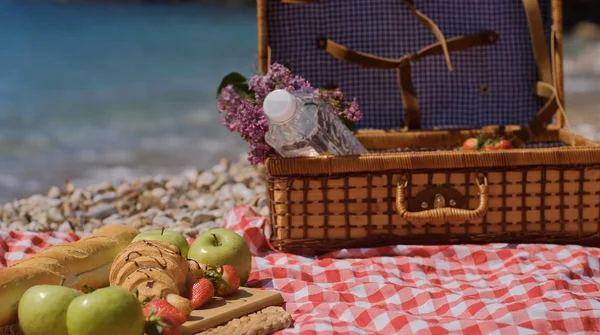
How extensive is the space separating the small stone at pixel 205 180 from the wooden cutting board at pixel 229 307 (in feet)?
6.08

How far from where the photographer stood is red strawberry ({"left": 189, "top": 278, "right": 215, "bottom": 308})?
157cm

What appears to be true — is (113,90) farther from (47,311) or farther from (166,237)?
(47,311)

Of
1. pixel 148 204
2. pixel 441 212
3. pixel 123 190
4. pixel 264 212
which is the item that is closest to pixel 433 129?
pixel 264 212

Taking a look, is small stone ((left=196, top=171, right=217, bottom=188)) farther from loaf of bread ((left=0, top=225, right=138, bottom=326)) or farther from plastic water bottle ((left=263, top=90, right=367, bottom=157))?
loaf of bread ((left=0, top=225, right=138, bottom=326))

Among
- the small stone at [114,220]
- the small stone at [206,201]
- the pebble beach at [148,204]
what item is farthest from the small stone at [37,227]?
the small stone at [206,201]

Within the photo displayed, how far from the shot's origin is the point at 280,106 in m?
1.82

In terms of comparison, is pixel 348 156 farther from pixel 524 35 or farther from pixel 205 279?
pixel 524 35

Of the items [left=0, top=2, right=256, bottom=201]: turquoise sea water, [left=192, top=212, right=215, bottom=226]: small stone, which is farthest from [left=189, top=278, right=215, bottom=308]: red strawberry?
[left=192, top=212, right=215, bottom=226]: small stone

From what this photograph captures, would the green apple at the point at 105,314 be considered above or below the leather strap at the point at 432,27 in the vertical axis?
below

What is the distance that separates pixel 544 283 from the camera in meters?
1.80

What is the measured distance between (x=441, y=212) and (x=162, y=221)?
1229 millimetres

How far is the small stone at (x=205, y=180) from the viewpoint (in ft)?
11.7

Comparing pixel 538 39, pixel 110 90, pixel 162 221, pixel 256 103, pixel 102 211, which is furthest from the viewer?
pixel 110 90

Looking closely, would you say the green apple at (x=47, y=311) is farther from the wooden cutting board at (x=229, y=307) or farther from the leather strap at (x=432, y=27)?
the leather strap at (x=432, y=27)
